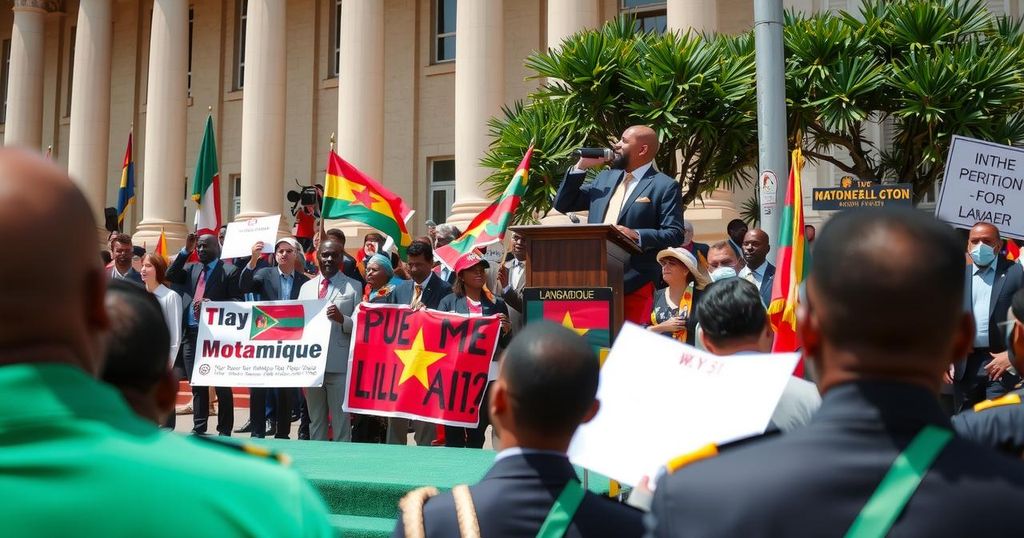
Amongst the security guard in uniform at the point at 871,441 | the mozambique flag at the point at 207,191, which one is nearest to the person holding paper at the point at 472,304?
the mozambique flag at the point at 207,191

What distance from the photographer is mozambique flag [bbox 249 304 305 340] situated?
34.1ft

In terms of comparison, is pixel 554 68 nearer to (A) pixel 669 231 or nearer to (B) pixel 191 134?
(A) pixel 669 231

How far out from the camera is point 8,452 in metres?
1.28

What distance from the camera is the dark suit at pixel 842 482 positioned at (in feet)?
5.33

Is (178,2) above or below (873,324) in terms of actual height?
above

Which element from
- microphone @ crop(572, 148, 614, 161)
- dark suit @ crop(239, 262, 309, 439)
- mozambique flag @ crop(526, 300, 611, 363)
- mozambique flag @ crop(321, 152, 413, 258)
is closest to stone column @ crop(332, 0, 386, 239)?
mozambique flag @ crop(321, 152, 413, 258)

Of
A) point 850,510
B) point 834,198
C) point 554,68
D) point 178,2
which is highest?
point 178,2

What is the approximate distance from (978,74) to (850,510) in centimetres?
1308

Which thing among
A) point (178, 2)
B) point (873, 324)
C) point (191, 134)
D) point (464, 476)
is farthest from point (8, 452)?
point (191, 134)

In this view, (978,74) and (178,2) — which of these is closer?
(978,74)

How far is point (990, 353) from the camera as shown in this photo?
29.0 feet

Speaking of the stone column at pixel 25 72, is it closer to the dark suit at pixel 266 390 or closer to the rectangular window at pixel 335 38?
the rectangular window at pixel 335 38

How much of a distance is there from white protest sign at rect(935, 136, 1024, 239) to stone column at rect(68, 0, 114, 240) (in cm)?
2396

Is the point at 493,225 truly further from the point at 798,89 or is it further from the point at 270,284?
the point at 798,89
